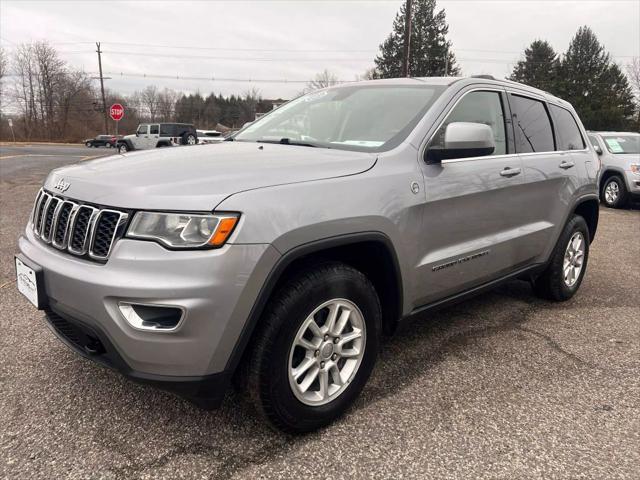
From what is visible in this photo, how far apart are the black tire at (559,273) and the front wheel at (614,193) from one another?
7.76m

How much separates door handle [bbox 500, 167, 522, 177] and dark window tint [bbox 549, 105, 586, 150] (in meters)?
0.96

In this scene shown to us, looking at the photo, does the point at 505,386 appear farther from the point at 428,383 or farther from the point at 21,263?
the point at 21,263

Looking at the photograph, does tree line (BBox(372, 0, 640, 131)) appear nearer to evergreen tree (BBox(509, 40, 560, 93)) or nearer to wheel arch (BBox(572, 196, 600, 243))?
evergreen tree (BBox(509, 40, 560, 93))

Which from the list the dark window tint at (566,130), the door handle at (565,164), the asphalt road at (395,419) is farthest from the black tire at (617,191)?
the asphalt road at (395,419)

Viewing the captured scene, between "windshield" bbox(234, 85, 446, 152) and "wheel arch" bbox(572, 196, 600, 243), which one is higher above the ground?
"windshield" bbox(234, 85, 446, 152)

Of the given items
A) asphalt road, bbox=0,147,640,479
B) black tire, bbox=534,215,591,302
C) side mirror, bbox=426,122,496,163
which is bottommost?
asphalt road, bbox=0,147,640,479

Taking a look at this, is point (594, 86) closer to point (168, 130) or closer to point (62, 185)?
point (168, 130)

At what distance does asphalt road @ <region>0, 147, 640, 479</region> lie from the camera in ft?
7.19

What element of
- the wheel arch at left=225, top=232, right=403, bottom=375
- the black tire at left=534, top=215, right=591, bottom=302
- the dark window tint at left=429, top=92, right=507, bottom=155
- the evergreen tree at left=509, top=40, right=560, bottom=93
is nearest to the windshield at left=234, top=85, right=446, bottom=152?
the dark window tint at left=429, top=92, right=507, bottom=155

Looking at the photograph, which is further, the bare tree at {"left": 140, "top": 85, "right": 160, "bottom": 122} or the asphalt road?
the bare tree at {"left": 140, "top": 85, "right": 160, "bottom": 122}

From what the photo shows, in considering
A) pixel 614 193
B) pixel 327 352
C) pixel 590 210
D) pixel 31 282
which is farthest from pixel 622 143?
pixel 31 282

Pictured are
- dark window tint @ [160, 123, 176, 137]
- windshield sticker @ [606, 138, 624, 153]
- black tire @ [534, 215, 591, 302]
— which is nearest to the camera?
black tire @ [534, 215, 591, 302]

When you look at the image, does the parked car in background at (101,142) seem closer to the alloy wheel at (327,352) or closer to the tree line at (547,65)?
the tree line at (547,65)

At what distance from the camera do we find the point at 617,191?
1123 cm
